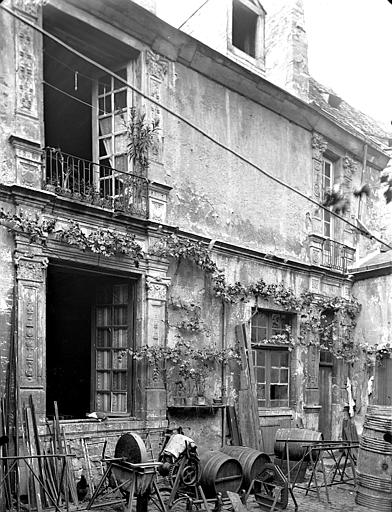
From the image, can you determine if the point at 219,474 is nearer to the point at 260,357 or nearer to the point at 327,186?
the point at 260,357

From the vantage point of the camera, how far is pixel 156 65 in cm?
1043

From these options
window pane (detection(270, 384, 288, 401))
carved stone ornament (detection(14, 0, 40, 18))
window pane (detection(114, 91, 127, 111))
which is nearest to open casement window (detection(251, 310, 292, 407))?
window pane (detection(270, 384, 288, 401))

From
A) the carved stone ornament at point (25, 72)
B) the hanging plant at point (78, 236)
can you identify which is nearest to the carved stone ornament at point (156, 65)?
the carved stone ornament at point (25, 72)

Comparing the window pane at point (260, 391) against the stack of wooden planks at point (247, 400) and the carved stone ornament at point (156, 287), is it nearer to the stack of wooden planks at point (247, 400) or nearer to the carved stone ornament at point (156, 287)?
the stack of wooden planks at point (247, 400)

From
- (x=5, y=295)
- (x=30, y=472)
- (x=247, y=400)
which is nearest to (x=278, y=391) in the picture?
(x=247, y=400)

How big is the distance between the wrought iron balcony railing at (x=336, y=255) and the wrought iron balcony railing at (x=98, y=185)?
5.67 metres

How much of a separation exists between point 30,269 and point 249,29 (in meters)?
8.99

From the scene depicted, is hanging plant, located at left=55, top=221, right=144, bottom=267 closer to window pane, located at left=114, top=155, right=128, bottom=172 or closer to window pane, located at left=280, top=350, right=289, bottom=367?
window pane, located at left=114, top=155, right=128, bottom=172

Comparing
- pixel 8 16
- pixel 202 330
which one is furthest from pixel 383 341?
pixel 8 16

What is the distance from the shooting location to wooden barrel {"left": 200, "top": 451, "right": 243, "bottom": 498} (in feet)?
26.2

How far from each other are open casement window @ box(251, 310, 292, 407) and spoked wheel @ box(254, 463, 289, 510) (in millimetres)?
3425

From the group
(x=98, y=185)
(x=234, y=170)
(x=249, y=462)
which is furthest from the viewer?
(x=234, y=170)

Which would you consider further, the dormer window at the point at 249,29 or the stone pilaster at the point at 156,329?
the dormer window at the point at 249,29

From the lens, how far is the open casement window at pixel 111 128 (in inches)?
406
